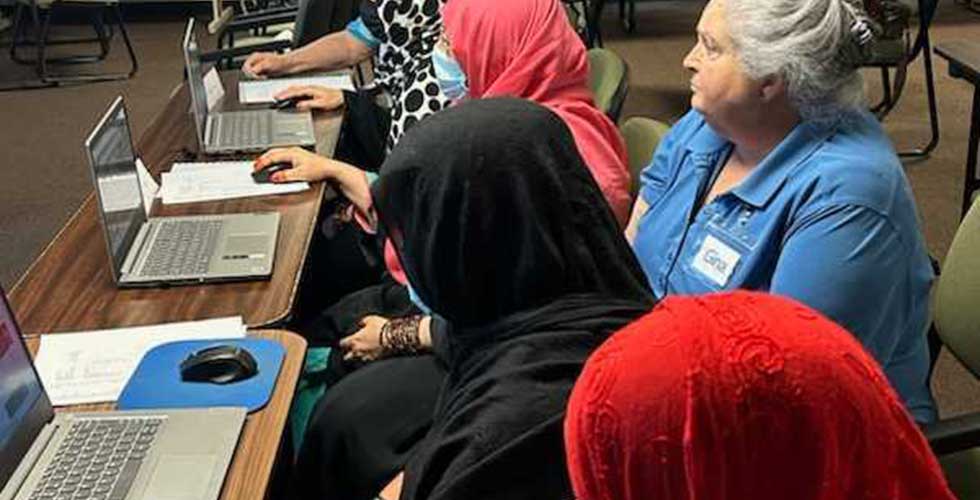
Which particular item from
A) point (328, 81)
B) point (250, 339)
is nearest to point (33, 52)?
point (328, 81)

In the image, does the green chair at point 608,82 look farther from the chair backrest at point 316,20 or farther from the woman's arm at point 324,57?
the chair backrest at point 316,20

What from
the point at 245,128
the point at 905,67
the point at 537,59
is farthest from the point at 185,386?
the point at 905,67

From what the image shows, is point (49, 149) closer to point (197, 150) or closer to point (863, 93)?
point (197, 150)

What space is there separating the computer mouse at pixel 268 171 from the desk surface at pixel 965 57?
2020mm

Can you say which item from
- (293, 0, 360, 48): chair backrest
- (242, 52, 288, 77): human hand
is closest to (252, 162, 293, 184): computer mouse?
(242, 52, 288, 77): human hand

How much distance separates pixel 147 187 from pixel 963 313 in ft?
4.82

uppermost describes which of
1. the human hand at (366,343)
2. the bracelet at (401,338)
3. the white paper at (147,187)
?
the white paper at (147,187)

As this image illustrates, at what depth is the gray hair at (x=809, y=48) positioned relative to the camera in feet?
4.93

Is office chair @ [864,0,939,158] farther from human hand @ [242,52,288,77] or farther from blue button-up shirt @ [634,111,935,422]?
blue button-up shirt @ [634,111,935,422]

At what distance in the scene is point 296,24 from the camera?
3.38 meters

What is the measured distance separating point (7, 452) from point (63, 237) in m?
0.77

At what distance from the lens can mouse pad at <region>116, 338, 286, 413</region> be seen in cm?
140

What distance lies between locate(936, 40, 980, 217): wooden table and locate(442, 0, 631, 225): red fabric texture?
59.0 inches

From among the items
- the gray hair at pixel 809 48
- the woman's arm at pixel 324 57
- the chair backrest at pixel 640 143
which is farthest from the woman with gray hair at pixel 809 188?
the woman's arm at pixel 324 57
